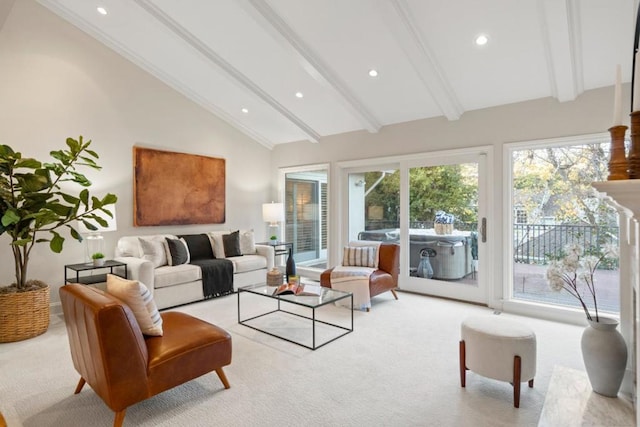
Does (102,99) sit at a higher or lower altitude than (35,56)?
lower

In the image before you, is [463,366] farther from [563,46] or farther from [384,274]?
[563,46]

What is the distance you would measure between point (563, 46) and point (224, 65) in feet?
12.8

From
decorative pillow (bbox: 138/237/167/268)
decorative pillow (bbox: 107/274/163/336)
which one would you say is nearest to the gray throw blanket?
decorative pillow (bbox: 138/237/167/268)

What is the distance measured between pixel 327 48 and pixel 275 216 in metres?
3.08

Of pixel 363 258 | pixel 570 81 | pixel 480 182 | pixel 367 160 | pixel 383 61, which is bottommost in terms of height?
pixel 363 258

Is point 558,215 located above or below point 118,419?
above

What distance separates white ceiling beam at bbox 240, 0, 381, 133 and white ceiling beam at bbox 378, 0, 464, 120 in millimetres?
1039

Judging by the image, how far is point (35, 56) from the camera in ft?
13.9

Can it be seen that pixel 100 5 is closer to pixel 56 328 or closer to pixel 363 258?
pixel 56 328

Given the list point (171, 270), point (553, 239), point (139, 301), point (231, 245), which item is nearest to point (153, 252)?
point (171, 270)

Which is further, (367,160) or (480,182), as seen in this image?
(367,160)

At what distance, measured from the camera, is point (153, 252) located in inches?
185

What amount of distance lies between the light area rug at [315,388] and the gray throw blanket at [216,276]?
1.32m

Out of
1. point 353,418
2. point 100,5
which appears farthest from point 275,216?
point 353,418
